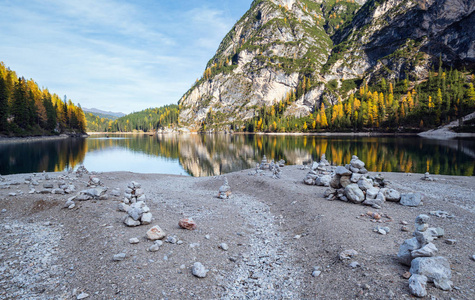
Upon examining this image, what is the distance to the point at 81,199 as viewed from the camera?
13859mm

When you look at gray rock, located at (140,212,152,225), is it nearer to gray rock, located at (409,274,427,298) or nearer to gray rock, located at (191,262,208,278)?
gray rock, located at (191,262,208,278)

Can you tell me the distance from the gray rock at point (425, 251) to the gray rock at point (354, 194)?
324 inches

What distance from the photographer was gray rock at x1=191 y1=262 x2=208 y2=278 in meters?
7.05

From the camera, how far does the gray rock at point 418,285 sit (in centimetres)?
542

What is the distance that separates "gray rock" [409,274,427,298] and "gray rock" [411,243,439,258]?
911 mm

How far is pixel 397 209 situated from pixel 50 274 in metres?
17.9

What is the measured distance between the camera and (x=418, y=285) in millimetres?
5484

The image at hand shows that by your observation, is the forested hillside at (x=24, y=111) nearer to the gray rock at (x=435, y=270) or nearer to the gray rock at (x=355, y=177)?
the gray rock at (x=355, y=177)

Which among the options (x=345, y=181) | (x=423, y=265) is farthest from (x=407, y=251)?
(x=345, y=181)

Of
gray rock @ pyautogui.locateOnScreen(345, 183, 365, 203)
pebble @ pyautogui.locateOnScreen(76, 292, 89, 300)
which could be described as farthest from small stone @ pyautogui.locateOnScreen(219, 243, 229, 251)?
gray rock @ pyautogui.locateOnScreen(345, 183, 365, 203)

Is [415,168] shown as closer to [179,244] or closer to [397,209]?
[397,209]

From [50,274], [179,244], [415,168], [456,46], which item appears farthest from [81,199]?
[456,46]

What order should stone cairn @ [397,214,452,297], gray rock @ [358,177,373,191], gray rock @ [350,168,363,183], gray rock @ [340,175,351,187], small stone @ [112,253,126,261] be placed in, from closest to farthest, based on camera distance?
stone cairn @ [397,214,452,297]
small stone @ [112,253,126,261]
gray rock @ [358,177,373,191]
gray rock @ [350,168,363,183]
gray rock @ [340,175,351,187]

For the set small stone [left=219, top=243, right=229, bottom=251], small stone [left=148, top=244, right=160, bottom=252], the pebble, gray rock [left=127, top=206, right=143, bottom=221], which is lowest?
small stone [left=219, top=243, right=229, bottom=251]
